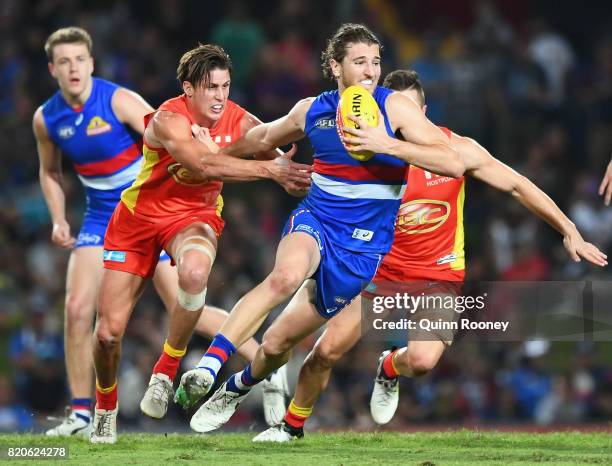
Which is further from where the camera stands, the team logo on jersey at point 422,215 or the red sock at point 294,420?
the team logo on jersey at point 422,215

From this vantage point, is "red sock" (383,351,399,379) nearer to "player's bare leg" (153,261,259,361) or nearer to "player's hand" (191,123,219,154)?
"player's bare leg" (153,261,259,361)

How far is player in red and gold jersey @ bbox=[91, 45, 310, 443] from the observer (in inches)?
303

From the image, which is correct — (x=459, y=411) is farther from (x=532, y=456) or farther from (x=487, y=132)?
(x=532, y=456)

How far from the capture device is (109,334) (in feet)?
26.1

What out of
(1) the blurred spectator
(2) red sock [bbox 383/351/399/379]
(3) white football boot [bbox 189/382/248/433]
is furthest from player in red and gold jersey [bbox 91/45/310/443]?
(1) the blurred spectator

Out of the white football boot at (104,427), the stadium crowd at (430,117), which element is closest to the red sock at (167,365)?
the white football boot at (104,427)

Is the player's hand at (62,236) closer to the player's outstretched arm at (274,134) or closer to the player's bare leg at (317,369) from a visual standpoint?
the player's outstretched arm at (274,134)

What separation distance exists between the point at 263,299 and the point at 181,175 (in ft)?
3.81

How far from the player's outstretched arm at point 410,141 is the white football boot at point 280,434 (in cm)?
227

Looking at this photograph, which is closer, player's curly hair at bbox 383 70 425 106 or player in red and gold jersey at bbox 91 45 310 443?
player in red and gold jersey at bbox 91 45 310 443

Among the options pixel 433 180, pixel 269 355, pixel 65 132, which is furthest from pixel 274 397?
pixel 65 132

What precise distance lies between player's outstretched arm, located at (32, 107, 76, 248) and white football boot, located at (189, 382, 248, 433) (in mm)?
2241

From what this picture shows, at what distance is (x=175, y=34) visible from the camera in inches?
619

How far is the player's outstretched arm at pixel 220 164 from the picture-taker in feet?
25.2
